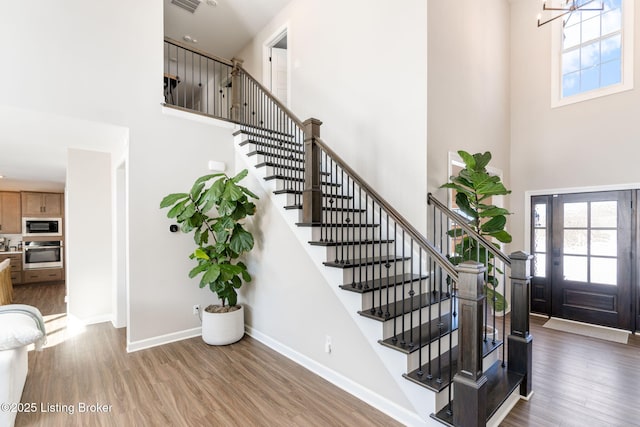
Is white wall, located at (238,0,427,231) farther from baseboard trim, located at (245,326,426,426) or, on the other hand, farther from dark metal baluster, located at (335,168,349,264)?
baseboard trim, located at (245,326,426,426)

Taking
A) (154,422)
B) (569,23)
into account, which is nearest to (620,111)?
(569,23)

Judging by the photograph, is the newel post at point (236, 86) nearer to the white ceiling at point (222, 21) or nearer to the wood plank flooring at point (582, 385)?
the white ceiling at point (222, 21)

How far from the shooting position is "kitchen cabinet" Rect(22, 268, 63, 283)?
707cm

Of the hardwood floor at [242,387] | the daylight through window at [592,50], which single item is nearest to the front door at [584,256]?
the hardwood floor at [242,387]

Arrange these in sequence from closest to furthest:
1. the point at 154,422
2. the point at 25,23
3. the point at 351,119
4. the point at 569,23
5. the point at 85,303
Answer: the point at 154,422 → the point at 25,23 → the point at 351,119 → the point at 85,303 → the point at 569,23

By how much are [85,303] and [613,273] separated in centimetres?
788

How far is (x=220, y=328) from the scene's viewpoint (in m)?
3.54

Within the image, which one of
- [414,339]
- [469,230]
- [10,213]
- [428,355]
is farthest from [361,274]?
[10,213]

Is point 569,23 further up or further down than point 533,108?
further up

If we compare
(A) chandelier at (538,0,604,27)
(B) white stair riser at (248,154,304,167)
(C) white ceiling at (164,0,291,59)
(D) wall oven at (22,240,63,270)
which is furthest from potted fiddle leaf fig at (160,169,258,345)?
(D) wall oven at (22,240,63,270)

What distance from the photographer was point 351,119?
4.13 metres

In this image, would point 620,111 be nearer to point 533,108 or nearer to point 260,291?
point 533,108

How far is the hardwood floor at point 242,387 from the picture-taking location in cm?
229

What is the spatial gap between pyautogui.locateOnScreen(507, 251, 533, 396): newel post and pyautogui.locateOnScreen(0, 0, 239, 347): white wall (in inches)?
143
